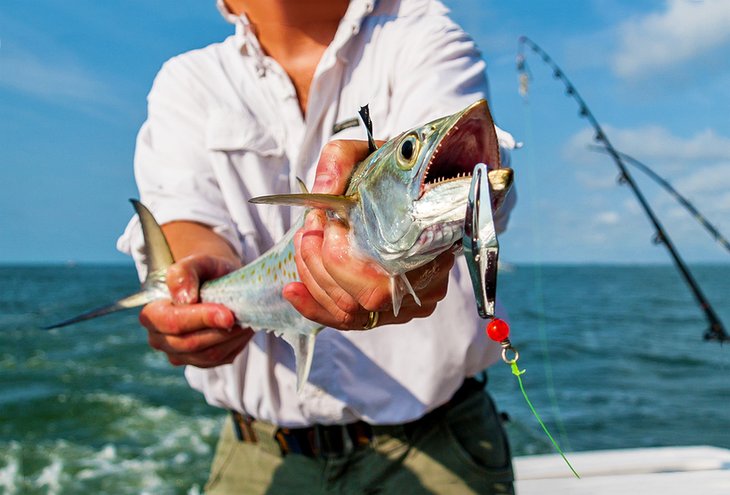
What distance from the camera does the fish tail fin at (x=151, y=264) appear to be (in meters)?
2.34

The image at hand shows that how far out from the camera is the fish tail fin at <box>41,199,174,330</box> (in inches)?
92.0

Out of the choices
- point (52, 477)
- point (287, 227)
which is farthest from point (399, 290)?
point (52, 477)

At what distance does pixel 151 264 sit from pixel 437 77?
1.19 metres

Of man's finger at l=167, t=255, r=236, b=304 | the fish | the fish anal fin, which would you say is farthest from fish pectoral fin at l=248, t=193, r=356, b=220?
man's finger at l=167, t=255, r=236, b=304

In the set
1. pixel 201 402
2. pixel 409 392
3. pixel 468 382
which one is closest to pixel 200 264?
pixel 409 392

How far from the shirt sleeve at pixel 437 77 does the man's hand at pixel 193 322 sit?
2.69 ft

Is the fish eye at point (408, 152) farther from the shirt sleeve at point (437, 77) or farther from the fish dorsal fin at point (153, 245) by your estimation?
the fish dorsal fin at point (153, 245)

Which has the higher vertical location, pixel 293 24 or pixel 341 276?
pixel 293 24

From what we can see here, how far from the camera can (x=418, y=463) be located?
94.1 inches

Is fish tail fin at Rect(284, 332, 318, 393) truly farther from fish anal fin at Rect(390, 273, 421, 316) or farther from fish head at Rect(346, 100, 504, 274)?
fish head at Rect(346, 100, 504, 274)

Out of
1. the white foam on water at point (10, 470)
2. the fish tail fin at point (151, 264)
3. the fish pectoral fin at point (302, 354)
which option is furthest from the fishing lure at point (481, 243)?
the white foam on water at point (10, 470)

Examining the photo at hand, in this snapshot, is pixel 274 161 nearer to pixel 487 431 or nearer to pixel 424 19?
pixel 424 19

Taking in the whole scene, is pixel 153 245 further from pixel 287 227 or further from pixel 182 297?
pixel 287 227

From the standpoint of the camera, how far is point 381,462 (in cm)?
238
